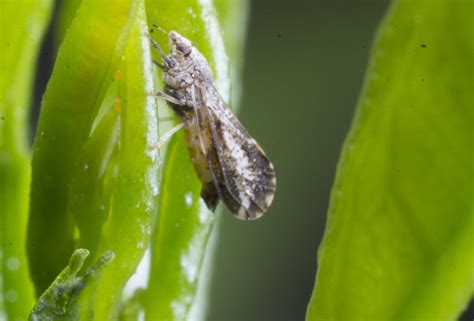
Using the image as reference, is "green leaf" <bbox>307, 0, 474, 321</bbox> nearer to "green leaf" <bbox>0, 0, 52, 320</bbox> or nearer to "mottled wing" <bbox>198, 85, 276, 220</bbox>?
"green leaf" <bbox>0, 0, 52, 320</bbox>

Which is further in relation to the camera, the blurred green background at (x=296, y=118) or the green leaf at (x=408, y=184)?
the blurred green background at (x=296, y=118)

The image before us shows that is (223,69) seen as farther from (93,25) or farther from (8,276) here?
(8,276)

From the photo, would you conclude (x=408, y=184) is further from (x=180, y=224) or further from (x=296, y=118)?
(x=296, y=118)

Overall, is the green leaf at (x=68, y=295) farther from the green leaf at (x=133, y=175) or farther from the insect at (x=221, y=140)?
the insect at (x=221, y=140)

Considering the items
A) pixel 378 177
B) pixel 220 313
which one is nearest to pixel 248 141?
pixel 220 313

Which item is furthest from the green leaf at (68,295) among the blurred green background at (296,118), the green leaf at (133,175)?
the blurred green background at (296,118)

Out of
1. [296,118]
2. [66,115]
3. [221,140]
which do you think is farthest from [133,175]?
[296,118]
